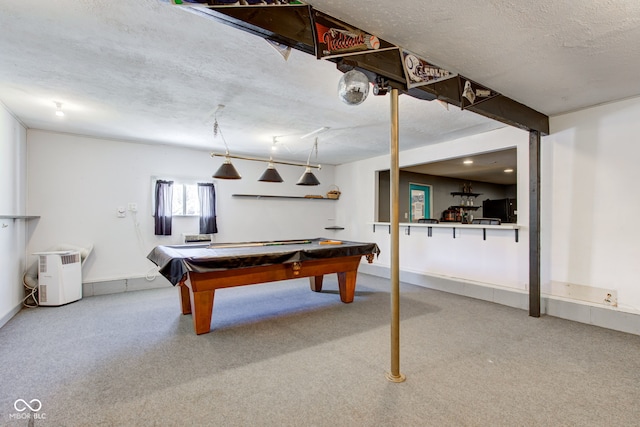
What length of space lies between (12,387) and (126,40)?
2.56m

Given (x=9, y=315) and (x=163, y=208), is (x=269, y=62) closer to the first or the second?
(x=163, y=208)

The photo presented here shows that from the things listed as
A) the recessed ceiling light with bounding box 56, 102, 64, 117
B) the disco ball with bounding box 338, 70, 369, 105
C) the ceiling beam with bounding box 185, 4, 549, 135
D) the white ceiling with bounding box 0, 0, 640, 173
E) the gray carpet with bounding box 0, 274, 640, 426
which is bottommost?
the gray carpet with bounding box 0, 274, 640, 426

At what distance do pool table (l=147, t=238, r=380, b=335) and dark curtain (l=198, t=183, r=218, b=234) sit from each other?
1496 mm

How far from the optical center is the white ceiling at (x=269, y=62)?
1.84 m

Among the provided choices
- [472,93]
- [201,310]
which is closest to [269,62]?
[472,93]

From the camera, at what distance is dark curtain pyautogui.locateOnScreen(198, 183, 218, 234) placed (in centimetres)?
547

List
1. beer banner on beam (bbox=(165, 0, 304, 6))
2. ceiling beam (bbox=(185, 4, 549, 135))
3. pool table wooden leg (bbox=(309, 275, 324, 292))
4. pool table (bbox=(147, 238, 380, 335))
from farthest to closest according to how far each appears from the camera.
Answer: pool table wooden leg (bbox=(309, 275, 324, 292)), pool table (bbox=(147, 238, 380, 335)), ceiling beam (bbox=(185, 4, 549, 135)), beer banner on beam (bbox=(165, 0, 304, 6))

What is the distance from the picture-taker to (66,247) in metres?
4.43

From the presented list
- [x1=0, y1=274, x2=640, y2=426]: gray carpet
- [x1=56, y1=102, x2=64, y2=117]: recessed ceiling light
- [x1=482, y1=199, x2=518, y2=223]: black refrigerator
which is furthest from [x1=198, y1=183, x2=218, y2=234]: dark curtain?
[x1=482, y1=199, x2=518, y2=223]: black refrigerator

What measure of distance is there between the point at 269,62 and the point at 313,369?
2492mm

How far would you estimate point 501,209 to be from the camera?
360 inches

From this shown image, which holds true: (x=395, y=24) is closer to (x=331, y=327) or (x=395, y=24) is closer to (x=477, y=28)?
(x=477, y=28)

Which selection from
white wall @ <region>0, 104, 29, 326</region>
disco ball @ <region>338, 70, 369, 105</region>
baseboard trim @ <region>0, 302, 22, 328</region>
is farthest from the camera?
white wall @ <region>0, 104, 29, 326</region>

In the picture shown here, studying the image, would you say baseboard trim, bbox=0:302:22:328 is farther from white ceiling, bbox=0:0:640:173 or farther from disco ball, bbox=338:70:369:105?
disco ball, bbox=338:70:369:105
